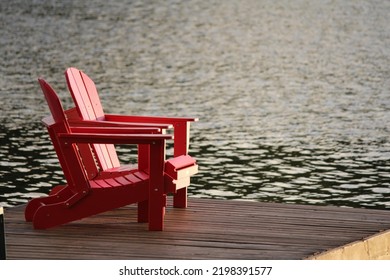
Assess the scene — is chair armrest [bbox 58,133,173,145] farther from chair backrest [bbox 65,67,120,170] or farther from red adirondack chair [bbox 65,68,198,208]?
chair backrest [bbox 65,67,120,170]

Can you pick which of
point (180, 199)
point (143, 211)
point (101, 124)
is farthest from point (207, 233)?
point (101, 124)

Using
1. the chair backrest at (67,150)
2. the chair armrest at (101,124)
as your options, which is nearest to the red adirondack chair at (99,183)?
the chair backrest at (67,150)

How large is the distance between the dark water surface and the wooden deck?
151 inches

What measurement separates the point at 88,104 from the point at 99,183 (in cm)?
89

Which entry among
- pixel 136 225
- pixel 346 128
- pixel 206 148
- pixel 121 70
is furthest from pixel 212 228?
pixel 121 70

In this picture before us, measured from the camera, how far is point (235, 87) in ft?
79.0

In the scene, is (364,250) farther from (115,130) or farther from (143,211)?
(115,130)

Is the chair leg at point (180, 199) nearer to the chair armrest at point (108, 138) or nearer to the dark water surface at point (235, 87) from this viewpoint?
the chair armrest at point (108, 138)

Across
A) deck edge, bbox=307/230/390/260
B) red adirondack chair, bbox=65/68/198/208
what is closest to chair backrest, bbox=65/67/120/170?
red adirondack chair, bbox=65/68/198/208

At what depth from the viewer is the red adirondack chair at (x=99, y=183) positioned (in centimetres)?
804

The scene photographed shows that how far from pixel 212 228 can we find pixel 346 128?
10.1 meters

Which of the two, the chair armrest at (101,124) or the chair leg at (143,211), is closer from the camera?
the chair leg at (143,211)

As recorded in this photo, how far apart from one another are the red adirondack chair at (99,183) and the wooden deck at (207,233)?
11cm

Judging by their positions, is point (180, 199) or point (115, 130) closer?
point (115, 130)
